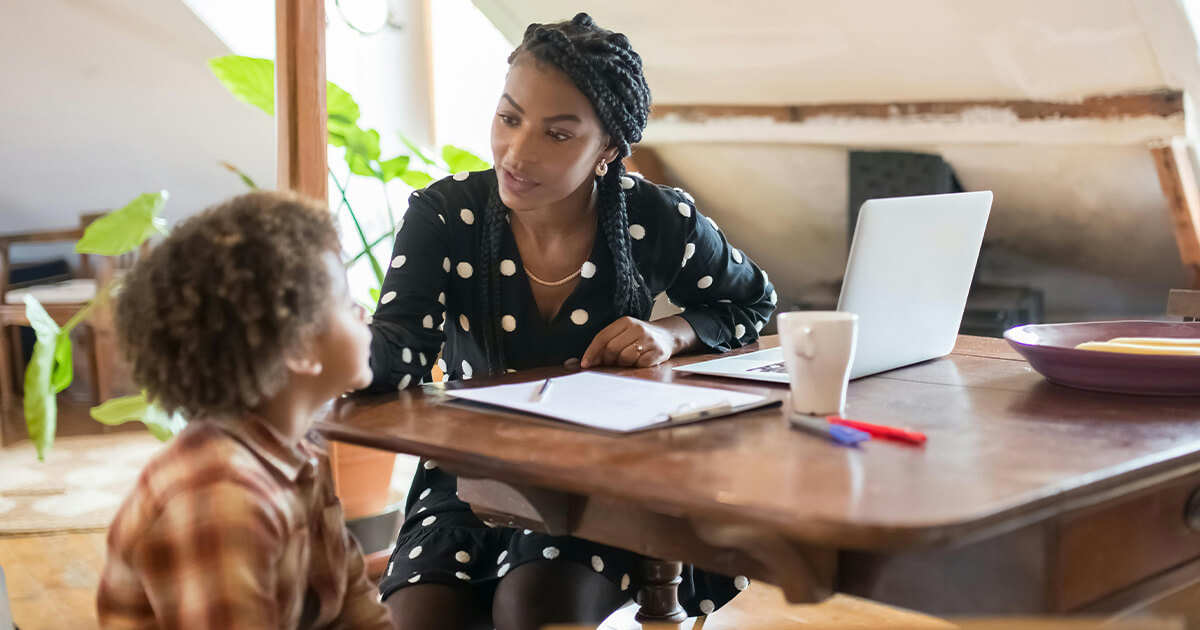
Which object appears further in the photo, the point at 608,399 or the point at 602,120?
the point at 602,120

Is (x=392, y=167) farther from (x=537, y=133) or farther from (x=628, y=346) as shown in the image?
(x=628, y=346)

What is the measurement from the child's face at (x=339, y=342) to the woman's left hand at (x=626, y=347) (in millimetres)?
533

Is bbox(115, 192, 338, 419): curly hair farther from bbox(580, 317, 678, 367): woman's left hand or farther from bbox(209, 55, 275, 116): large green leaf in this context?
bbox(209, 55, 275, 116): large green leaf

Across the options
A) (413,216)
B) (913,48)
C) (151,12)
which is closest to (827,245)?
(913,48)

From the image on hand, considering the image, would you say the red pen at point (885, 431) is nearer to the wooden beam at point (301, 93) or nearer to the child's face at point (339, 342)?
Answer: the child's face at point (339, 342)

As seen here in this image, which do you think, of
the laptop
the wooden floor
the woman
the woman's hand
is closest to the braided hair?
the woman

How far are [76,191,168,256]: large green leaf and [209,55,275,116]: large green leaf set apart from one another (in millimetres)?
Result: 322

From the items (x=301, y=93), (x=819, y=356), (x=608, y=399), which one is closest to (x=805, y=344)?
(x=819, y=356)

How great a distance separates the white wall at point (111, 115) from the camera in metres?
2.39

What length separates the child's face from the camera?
856 mm

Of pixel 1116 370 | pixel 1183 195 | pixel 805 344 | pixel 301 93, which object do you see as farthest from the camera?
pixel 1183 195

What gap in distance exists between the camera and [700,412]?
1.03 meters

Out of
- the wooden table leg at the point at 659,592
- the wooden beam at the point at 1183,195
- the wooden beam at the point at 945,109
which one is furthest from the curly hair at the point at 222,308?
the wooden beam at the point at 1183,195

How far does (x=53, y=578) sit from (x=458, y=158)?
1.40 metres
